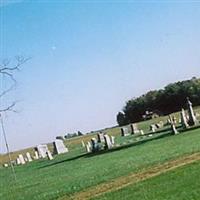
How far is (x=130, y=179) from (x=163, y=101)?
10332 centimetres

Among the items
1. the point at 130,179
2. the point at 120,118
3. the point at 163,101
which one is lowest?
the point at 130,179

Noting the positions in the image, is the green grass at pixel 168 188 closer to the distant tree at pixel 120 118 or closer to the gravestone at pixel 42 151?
the gravestone at pixel 42 151

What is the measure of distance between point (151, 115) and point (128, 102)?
10.2m

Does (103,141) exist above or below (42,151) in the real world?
below

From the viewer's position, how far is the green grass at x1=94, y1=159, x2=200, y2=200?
13923 millimetres

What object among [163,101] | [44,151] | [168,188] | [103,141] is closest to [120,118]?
[163,101]

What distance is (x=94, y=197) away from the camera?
17.0m

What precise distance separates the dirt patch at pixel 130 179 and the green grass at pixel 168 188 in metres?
0.84

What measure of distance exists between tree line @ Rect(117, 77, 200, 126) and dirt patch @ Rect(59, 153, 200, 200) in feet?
298

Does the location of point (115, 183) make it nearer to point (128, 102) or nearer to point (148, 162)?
point (148, 162)

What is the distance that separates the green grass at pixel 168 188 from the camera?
45.7 ft

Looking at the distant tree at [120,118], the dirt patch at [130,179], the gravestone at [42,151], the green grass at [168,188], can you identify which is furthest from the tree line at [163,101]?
the green grass at [168,188]

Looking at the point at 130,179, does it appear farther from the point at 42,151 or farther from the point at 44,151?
the point at 42,151

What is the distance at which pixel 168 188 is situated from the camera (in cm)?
1526
